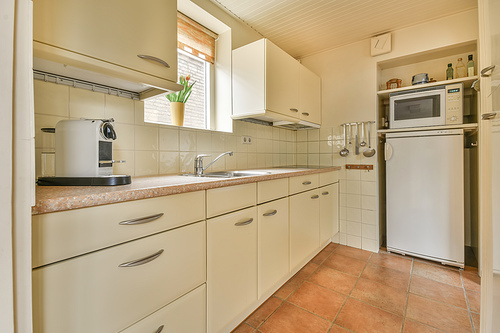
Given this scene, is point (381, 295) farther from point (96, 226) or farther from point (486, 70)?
point (96, 226)

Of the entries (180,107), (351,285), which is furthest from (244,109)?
(351,285)

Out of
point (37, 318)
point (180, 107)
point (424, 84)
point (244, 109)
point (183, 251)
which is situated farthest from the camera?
point (424, 84)

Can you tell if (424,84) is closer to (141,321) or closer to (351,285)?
(351,285)

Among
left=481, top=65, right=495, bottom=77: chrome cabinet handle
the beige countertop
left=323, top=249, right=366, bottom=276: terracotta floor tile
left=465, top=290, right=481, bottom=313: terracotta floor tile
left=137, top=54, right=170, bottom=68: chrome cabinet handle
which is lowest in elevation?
left=465, top=290, right=481, bottom=313: terracotta floor tile

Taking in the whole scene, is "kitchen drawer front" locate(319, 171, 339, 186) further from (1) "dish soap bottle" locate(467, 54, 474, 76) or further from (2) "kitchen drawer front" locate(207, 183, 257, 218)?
(1) "dish soap bottle" locate(467, 54, 474, 76)

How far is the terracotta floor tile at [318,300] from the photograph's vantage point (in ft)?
4.90

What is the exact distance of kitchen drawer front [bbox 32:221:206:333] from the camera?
63 cm

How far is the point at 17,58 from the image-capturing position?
50 cm

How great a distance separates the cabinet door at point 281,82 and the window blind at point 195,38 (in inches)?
22.4

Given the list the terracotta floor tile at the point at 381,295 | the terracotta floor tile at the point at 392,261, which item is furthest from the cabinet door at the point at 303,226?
the terracotta floor tile at the point at 392,261

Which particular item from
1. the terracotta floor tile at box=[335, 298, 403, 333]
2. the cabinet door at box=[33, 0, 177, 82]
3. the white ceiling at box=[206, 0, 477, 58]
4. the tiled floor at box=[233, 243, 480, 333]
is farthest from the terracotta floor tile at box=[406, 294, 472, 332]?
the white ceiling at box=[206, 0, 477, 58]

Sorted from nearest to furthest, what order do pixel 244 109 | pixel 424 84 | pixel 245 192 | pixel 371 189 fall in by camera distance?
pixel 245 192
pixel 244 109
pixel 424 84
pixel 371 189

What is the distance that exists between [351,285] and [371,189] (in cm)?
111

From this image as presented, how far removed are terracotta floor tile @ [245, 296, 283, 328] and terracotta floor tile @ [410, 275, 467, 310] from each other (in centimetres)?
110
